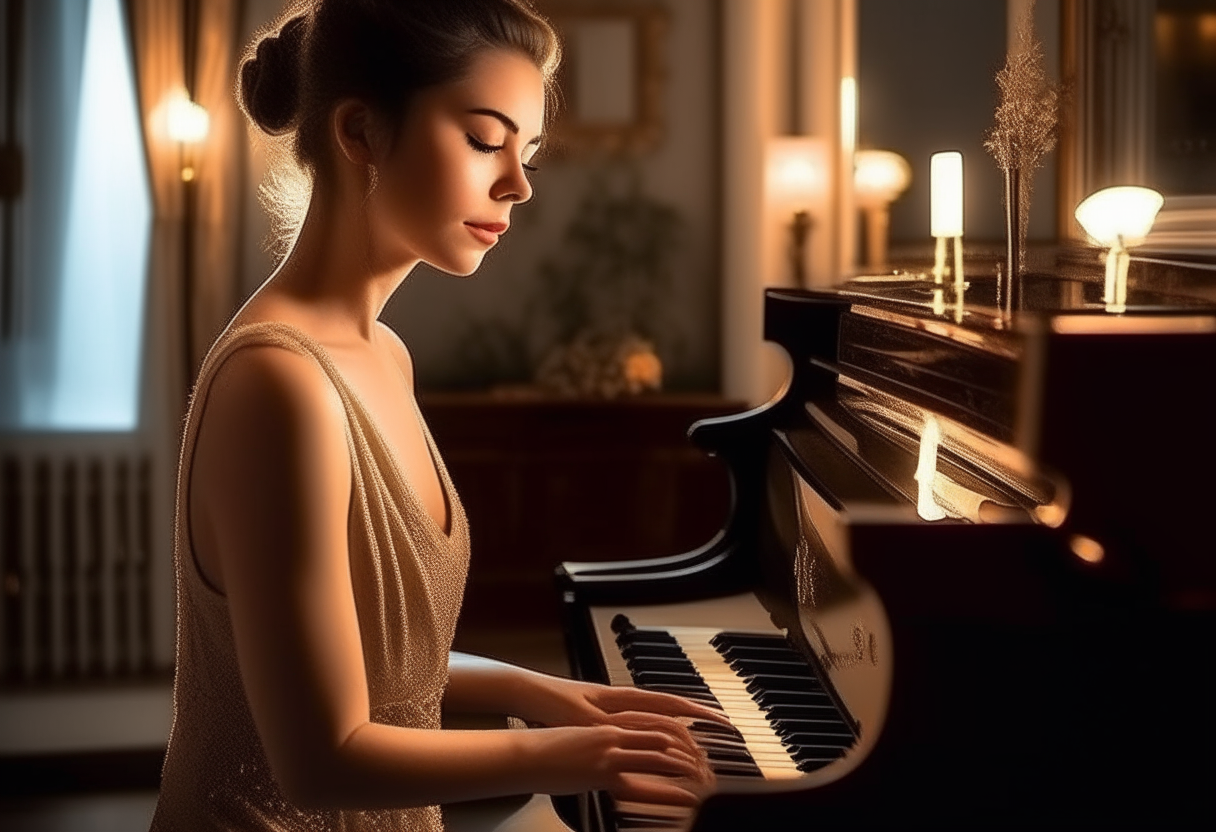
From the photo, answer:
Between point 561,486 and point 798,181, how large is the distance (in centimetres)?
144

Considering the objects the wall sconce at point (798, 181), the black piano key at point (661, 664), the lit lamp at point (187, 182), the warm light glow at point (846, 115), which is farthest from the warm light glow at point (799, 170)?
the black piano key at point (661, 664)

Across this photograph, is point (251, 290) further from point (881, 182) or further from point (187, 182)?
point (881, 182)

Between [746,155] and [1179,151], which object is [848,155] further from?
[1179,151]

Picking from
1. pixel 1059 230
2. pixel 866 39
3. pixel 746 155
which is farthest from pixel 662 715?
pixel 746 155

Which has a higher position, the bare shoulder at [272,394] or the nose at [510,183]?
the nose at [510,183]

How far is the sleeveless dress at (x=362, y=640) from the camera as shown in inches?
61.4

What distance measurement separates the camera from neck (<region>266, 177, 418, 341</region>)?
163 cm

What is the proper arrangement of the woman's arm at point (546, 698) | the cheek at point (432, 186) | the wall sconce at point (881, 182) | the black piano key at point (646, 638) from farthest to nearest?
1. the wall sconce at point (881, 182)
2. the black piano key at point (646, 638)
3. the woman's arm at point (546, 698)
4. the cheek at point (432, 186)

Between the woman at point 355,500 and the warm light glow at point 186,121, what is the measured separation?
4.40 meters

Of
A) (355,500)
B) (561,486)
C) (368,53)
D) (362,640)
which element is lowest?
(561,486)

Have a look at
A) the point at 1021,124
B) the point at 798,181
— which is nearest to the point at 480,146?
the point at 1021,124

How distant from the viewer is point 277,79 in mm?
1723

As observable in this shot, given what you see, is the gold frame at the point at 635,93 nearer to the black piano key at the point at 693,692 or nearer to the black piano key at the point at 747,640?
the black piano key at the point at 747,640

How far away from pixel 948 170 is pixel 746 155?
14.3 feet
